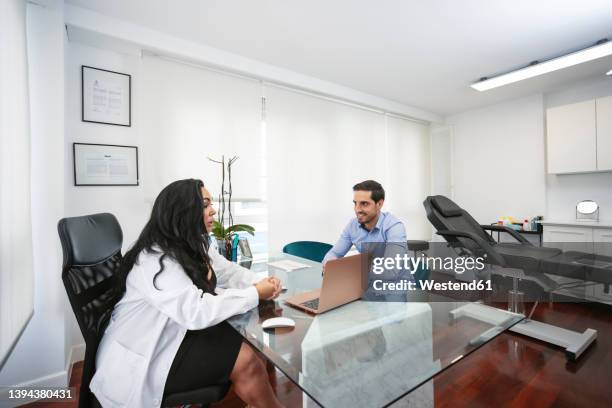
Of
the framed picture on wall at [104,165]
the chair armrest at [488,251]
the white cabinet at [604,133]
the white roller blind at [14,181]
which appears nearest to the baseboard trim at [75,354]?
the white roller blind at [14,181]

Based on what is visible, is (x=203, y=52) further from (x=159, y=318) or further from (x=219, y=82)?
(x=159, y=318)

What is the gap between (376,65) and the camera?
3.28 m

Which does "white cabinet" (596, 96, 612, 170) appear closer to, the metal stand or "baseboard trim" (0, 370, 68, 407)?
the metal stand

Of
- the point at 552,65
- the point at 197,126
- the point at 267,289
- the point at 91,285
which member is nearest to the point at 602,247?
the point at 552,65

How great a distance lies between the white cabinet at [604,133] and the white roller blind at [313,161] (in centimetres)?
253

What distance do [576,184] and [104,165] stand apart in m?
5.47

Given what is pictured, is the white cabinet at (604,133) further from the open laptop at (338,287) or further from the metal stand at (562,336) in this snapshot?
the open laptop at (338,287)

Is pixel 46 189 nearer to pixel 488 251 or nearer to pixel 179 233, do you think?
pixel 179 233

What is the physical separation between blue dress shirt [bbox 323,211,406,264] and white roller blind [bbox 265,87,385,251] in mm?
1244

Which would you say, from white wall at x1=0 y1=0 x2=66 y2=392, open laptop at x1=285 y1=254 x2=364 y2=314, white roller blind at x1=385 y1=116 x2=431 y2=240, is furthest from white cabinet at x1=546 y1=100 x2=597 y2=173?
white wall at x1=0 y1=0 x2=66 y2=392

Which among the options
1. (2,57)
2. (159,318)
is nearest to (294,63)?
(2,57)

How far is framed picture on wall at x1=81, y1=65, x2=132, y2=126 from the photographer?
7.62 feet

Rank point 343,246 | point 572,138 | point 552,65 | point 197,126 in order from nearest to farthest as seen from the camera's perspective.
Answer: point 343,246 < point 197,126 < point 552,65 < point 572,138

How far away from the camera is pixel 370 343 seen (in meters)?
0.97
